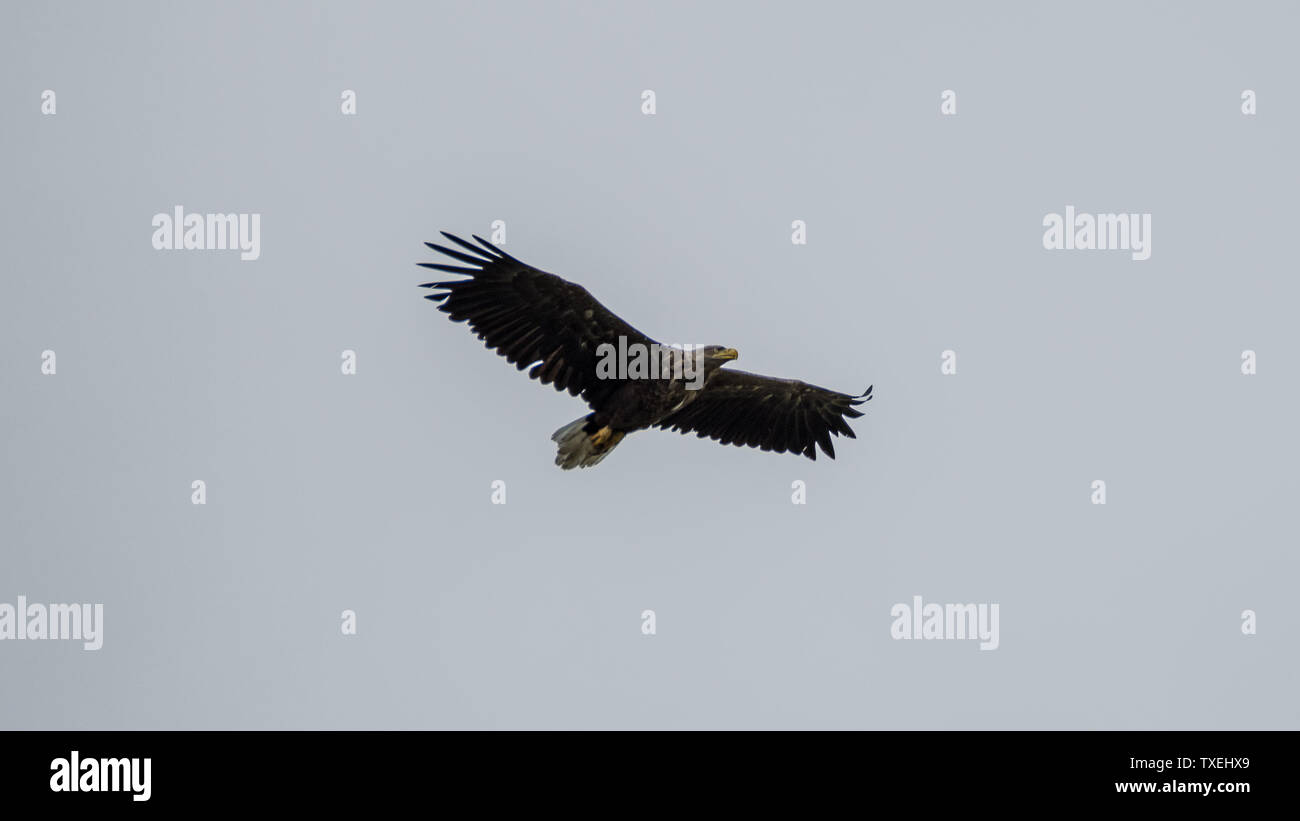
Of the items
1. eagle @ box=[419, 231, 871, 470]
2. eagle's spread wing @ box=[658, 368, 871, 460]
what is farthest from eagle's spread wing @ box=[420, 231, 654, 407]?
eagle's spread wing @ box=[658, 368, 871, 460]

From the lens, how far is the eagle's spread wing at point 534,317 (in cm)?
1559

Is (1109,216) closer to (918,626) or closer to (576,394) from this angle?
(918,626)

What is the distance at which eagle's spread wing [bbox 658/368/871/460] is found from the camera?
17656 mm

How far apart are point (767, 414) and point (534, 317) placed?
338 cm

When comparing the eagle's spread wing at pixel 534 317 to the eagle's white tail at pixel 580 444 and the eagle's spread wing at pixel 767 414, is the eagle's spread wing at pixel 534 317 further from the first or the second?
the eagle's spread wing at pixel 767 414

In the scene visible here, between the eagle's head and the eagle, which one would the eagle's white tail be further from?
A: the eagle's head

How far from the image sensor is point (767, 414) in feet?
59.2

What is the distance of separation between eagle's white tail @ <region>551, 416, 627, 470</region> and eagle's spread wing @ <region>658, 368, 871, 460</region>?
3.25 feet

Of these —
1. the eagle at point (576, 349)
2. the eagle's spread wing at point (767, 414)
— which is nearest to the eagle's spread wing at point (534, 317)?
the eagle at point (576, 349)

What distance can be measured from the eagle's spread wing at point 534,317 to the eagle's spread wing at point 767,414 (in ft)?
5.06

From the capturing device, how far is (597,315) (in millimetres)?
15727

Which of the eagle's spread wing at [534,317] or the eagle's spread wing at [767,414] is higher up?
the eagle's spread wing at [534,317]

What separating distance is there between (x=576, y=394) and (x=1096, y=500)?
33.2 feet
